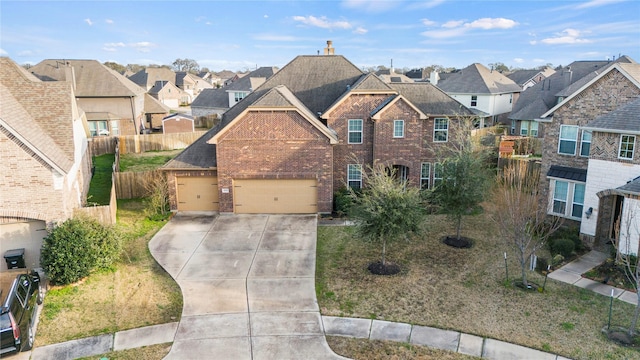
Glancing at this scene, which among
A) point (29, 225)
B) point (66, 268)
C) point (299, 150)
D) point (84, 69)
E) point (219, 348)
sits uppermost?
point (84, 69)

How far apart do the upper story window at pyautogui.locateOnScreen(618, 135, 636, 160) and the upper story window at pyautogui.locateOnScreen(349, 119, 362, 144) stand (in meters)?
12.1

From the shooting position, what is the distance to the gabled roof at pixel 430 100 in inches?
988

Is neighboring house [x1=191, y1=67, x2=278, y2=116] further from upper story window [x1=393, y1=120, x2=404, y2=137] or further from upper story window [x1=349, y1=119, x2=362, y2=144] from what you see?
upper story window [x1=393, y1=120, x2=404, y2=137]

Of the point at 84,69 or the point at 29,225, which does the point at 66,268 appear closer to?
the point at 29,225

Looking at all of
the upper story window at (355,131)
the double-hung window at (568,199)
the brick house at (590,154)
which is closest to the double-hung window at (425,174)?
the upper story window at (355,131)

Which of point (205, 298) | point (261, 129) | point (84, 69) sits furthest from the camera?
point (84, 69)

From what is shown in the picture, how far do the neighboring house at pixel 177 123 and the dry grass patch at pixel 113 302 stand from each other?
30.2 meters

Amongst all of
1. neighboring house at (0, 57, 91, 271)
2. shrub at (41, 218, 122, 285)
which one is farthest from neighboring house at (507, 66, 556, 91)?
shrub at (41, 218, 122, 285)

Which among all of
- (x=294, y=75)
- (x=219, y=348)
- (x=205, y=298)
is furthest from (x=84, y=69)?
(x=219, y=348)

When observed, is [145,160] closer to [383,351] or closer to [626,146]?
[383,351]

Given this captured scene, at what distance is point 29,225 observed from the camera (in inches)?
635

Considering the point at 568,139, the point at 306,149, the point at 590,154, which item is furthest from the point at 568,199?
the point at 306,149

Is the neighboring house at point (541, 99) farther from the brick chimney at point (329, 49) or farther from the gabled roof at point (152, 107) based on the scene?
the gabled roof at point (152, 107)

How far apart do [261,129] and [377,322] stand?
1218cm
